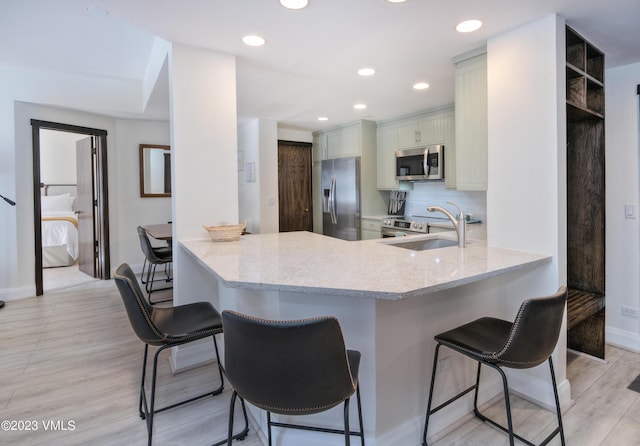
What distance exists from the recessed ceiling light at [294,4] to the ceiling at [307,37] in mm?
40

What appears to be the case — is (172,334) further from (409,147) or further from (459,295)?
(409,147)

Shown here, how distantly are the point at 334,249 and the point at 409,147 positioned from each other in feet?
9.79

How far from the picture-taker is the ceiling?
1970 mm

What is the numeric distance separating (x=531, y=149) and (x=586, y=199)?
34.1 inches

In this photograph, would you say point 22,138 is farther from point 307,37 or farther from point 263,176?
point 307,37

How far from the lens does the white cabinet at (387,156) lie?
494 centimetres

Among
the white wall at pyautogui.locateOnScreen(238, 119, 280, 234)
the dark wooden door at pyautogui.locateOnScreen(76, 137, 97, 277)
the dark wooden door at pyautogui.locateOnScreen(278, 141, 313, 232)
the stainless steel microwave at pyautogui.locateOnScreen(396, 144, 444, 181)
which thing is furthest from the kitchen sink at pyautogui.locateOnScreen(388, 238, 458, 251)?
the dark wooden door at pyautogui.locateOnScreen(76, 137, 97, 277)

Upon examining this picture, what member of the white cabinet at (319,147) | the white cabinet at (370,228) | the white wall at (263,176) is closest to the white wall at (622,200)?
the white cabinet at (370,228)

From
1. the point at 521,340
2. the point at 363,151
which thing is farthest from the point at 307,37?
the point at 363,151

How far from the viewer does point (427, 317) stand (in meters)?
1.80

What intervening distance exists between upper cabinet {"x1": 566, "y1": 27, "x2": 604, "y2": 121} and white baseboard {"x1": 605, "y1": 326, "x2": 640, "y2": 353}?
173cm

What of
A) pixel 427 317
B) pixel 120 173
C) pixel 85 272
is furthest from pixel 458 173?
pixel 85 272

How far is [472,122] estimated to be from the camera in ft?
8.48

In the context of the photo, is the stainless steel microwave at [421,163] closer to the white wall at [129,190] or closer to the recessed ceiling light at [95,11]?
the recessed ceiling light at [95,11]
